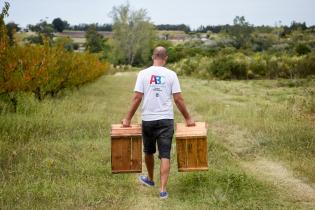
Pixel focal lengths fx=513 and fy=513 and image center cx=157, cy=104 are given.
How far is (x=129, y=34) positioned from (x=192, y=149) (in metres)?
72.9

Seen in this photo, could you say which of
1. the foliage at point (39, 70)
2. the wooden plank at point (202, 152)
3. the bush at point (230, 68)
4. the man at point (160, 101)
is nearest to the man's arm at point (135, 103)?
the man at point (160, 101)

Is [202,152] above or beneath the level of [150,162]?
above

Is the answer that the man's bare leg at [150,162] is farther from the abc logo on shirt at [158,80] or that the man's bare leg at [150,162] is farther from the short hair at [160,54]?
the short hair at [160,54]

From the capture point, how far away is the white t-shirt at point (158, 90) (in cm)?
646

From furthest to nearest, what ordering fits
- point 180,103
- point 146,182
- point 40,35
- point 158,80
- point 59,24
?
point 59,24
point 40,35
point 146,182
point 180,103
point 158,80

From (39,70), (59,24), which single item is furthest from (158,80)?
(59,24)

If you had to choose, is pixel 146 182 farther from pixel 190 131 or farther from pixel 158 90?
pixel 158 90

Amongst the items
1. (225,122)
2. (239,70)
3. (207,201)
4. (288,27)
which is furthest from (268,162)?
(288,27)

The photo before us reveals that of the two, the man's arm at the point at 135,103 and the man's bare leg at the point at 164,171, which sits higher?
the man's arm at the point at 135,103

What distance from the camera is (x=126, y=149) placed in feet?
21.9

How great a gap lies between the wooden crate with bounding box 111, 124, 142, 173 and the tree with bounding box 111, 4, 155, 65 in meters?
72.2

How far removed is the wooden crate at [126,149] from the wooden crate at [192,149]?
0.53 metres

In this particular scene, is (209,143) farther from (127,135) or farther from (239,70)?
(239,70)

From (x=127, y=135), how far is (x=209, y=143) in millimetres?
3449
